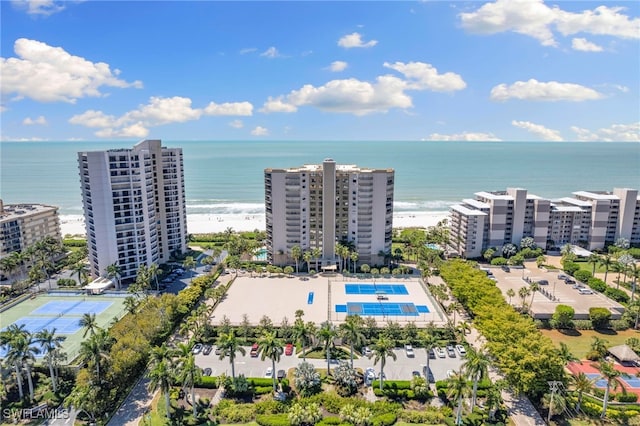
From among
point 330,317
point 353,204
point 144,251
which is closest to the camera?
point 330,317

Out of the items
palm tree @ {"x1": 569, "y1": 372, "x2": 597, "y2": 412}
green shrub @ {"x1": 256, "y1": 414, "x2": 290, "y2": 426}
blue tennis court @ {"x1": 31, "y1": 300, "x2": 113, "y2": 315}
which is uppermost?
blue tennis court @ {"x1": 31, "y1": 300, "x2": 113, "y2": 315}

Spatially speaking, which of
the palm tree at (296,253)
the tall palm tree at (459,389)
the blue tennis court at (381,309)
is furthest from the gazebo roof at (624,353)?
the palm tree at (296,253)

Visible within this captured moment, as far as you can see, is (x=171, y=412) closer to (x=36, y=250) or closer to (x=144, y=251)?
(x=144, y=251)

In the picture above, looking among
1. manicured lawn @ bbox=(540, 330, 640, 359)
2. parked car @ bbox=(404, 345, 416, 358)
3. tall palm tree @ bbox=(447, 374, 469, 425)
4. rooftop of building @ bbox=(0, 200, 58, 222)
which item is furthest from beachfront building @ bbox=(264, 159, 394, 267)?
rooftop of building @ bbox=(0, 200, 58, 222)

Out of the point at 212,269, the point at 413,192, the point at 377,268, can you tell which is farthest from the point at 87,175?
the point at 413,192

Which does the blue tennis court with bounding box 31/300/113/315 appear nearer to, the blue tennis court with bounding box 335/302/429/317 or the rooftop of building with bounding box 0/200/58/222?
the rooftop of building with bounding box 0/200/58/222

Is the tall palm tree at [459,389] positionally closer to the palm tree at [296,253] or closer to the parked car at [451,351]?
the parked car at [451,351]
